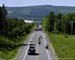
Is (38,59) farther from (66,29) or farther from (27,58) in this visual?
(66,29)

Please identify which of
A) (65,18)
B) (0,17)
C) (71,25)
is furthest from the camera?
(65,18)

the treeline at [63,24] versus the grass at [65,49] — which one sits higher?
the grass at [65,49]

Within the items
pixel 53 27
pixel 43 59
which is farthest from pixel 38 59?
pixel 53 27

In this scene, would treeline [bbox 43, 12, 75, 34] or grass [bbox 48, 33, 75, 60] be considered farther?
treeline [bbox 43, 12, 75, 34]

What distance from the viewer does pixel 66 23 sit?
114750 mm

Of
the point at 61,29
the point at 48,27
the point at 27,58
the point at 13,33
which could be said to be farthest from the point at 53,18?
the point at 27,58

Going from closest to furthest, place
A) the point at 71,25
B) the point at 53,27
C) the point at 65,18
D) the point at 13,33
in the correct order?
the point at 13,33 → the point at 71,25 → the point at 65,18 → the point at 53,27

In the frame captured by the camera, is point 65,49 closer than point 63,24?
Yes

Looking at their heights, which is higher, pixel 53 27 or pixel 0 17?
pixel 0 17

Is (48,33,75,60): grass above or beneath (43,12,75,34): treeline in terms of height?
above

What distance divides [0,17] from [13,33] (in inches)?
453

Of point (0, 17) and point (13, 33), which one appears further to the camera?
point (13, 33)

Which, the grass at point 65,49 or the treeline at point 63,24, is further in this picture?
the treeline at point 63,24

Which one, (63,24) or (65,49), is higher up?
(65,49)
